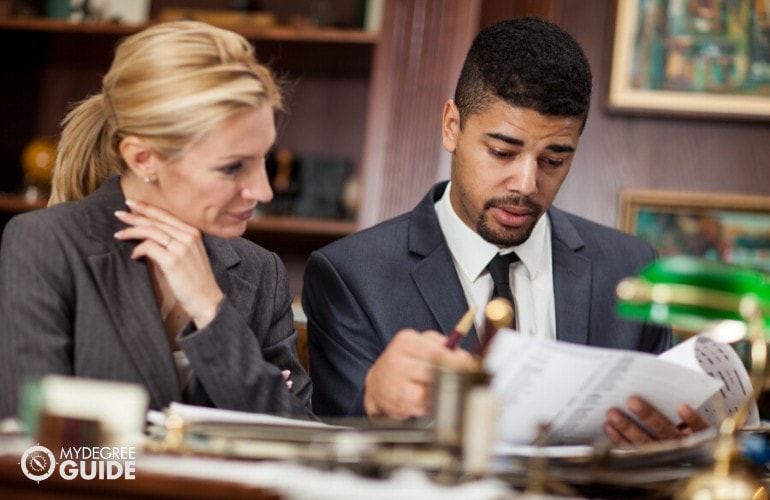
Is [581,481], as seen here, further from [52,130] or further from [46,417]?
[52,130]

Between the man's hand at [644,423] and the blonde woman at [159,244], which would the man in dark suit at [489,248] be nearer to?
the blonde woman at [159,244]

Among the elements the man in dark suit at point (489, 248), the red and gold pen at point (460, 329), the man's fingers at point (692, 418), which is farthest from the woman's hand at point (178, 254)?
the man's fingers at point (692, 418)

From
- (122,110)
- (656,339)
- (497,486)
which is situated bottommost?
(656,339)

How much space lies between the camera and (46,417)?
1.12 m

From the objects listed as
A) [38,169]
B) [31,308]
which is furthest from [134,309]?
[38,169]

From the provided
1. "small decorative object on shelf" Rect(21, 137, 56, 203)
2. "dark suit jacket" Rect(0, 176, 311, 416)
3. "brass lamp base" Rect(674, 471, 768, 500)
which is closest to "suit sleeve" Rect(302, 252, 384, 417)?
"dark suit jacket" Rect(0, 176, 311, 416)

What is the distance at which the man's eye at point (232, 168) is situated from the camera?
1.65 metres

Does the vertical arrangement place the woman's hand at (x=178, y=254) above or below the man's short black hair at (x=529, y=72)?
below

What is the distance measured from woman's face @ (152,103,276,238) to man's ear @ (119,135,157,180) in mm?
19

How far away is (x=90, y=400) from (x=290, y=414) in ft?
1.96

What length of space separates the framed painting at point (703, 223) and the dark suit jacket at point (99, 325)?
2254 millimetres

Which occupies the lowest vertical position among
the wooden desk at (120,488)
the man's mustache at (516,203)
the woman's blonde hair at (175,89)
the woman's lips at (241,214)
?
the wooden desk at (120,488)

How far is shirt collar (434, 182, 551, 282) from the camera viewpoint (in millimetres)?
2359

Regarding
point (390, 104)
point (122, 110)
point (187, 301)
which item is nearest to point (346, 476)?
point (187, 301)
